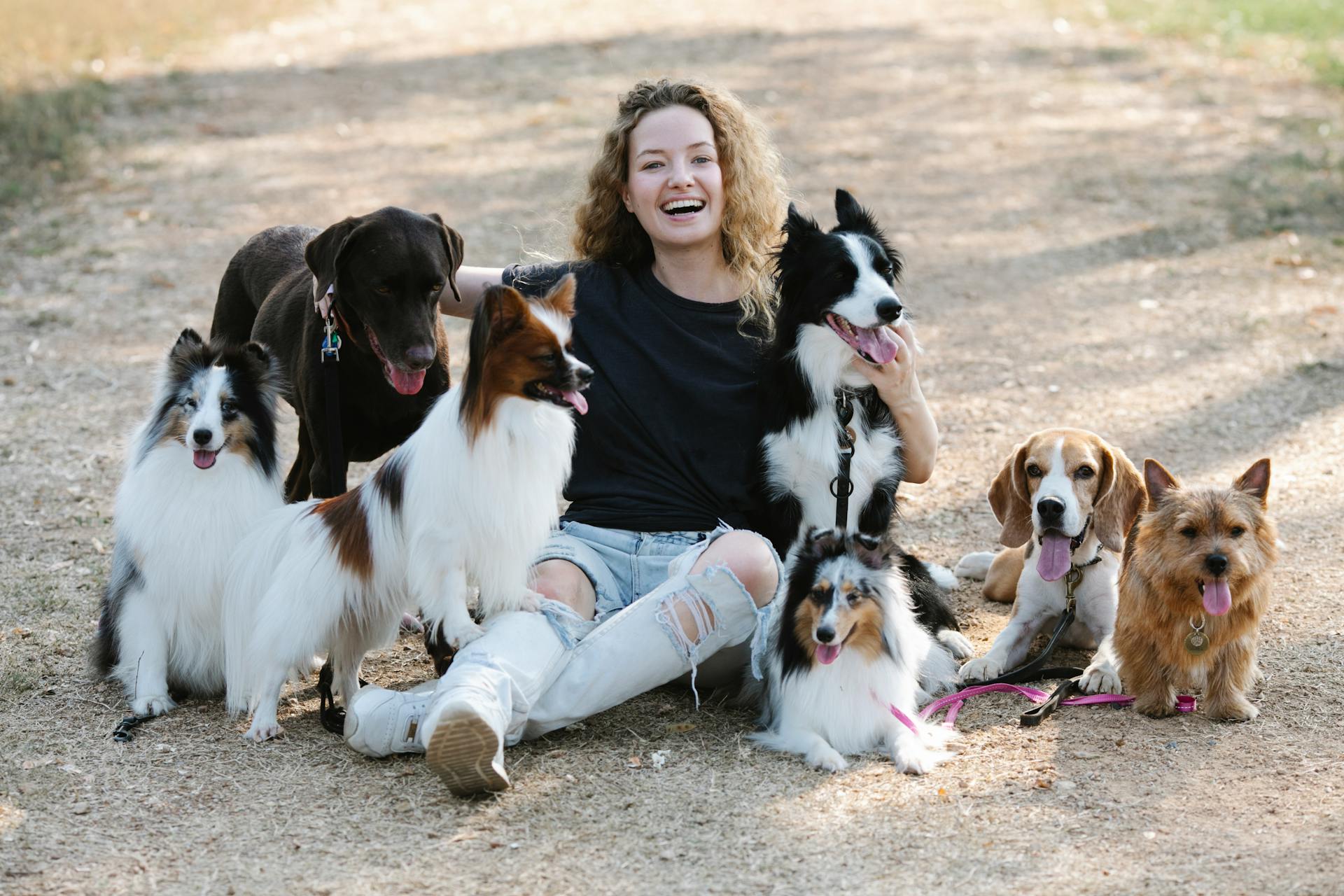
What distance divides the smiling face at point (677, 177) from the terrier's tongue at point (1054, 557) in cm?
146

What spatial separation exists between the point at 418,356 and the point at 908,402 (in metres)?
1.52

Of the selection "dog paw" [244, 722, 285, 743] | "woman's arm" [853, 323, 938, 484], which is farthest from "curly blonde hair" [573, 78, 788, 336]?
"dog paw" [244, 722, 285, 743]

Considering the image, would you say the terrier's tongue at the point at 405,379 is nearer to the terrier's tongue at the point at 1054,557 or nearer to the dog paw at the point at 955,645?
the dog paw at the point at 955,645

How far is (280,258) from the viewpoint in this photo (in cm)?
493

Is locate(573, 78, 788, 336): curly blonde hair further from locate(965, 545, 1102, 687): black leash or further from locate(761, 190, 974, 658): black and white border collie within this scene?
locate(965, 545, 1102, 687): black leash

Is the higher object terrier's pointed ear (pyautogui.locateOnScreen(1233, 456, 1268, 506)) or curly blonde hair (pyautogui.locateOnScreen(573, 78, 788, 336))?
curly blonde hair (pyautogui.locateOnScreen(573, 78, 788, 336))

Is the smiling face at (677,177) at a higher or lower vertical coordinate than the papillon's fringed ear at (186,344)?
higher

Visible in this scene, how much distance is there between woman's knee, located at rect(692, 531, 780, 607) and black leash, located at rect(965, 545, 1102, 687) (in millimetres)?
767

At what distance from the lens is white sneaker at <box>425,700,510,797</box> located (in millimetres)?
3082

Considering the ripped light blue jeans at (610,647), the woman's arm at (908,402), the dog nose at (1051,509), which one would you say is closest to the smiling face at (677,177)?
the woman's arm at (908,402)

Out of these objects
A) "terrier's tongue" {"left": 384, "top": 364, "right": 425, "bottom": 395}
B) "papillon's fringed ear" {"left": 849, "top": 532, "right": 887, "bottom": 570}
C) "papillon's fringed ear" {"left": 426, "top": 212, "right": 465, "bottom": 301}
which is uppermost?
"papillon's fringed ear" {"left": 426, "top": 212, "right": 465, "bottom": 301}

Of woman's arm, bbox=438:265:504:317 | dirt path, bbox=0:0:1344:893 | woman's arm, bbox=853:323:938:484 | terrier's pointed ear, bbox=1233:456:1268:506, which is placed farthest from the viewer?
woman's arm, bbox=438:265:504:317

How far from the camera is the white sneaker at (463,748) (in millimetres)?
3082

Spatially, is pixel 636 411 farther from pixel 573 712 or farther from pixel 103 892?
pixel 103 892
